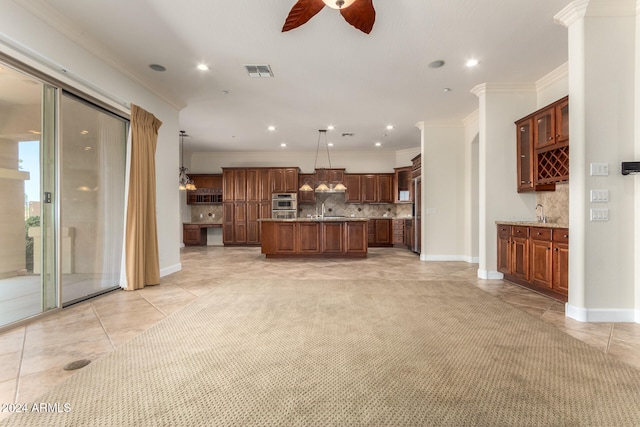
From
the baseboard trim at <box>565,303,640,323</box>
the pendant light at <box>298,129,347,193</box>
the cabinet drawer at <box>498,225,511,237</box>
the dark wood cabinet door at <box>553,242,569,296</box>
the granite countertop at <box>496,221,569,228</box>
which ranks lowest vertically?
the baseboard trim at <box>565,303,640,323</box>

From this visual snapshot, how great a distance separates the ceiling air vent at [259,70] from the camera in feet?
13.5

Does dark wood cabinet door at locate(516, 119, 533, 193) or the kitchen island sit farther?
the kitchen island

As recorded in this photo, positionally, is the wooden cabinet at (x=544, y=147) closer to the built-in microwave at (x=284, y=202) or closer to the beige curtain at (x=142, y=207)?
the beige curtain at (x=142, y=207)

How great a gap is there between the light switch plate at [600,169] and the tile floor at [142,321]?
1.47 m

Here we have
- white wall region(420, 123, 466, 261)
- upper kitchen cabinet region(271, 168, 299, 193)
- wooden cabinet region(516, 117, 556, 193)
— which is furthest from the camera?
upper kitchen cabinet region(271, 168, 299, 193)

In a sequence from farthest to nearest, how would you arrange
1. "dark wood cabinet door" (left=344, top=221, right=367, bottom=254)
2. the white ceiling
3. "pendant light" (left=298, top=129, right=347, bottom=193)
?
"pendant light" (left=298, top=129, right=347, bottom=193)
"dark wood cabinet door" (left=344, top=221, right=367, bottom=254)
the white ceiling

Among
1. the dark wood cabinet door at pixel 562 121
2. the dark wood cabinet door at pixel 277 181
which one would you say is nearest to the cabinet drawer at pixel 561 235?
the dark wood cabinet door at pixel 562 121

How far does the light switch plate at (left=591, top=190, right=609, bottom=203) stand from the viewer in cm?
282

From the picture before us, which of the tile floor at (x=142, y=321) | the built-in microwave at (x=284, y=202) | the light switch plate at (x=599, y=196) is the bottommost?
the tile floor at (x=142, y=321)

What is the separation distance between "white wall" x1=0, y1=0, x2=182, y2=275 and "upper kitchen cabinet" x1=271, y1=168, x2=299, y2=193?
419 centimetres

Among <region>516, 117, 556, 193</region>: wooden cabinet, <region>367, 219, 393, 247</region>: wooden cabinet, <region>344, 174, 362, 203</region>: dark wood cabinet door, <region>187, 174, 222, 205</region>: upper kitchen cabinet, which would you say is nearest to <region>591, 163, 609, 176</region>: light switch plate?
<region>516, 117, 556, 193</region>: wooden cabinet

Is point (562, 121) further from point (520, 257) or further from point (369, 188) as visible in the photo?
point (369, 188)

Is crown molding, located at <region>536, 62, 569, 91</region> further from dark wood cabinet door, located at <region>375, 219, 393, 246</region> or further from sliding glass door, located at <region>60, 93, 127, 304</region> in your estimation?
sliding glass door, located at <region>60, 93, 127, 304</region>

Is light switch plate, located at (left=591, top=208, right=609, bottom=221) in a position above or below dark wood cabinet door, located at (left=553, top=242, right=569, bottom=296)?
above
